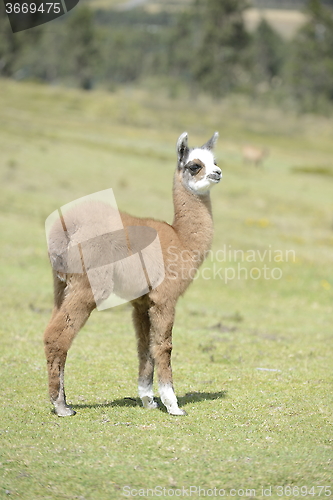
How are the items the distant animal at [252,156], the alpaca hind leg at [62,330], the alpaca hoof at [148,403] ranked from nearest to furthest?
1. the alpaca hind leg at [62,330]
2. the alpaca hoof at [148,403]
3. the distant animal at [252,156]

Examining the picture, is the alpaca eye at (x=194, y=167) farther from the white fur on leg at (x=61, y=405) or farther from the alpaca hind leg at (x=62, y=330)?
the white fur on leg at (x=61, y=405)

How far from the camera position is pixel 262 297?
17.8 metres

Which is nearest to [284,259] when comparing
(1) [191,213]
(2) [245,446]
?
(1) [191,213]

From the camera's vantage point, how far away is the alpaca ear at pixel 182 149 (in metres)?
8.12

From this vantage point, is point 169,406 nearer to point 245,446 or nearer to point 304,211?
point 245,446

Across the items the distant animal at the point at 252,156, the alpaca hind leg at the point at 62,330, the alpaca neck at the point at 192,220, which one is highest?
the alpaca neck at the point at 192,220

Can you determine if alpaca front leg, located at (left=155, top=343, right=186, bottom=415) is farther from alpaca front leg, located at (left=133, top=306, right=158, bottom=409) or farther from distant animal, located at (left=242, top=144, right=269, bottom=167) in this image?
distant animal, located at (left=242, top=144, right=269, bottom=167)

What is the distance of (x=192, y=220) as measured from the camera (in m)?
8.27

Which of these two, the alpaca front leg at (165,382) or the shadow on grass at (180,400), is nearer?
the alpaca front leg at (165,382)

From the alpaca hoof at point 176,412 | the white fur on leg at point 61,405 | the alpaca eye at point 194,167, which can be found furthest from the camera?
the alpaca eye at point 194,167

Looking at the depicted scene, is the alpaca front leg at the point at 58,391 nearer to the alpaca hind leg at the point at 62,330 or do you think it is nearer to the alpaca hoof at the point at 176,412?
the alpaca hind leg at the point at 62,330

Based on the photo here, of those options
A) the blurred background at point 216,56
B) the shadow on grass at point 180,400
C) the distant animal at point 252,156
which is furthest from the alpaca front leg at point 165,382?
the blurred background at point 216,56

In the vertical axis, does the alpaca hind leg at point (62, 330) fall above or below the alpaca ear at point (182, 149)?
below

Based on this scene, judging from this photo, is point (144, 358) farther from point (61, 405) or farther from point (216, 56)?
point (216, 56)
